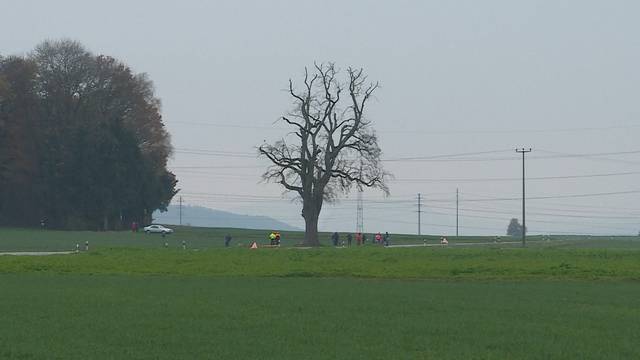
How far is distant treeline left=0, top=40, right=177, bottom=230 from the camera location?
110m

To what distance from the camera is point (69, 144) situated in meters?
110

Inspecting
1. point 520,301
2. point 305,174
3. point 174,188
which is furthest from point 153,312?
point 174,188

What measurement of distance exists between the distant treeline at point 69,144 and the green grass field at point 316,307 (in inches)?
2102

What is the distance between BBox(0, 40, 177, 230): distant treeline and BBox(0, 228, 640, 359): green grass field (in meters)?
53.4

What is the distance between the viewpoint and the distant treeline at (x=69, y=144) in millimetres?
110000

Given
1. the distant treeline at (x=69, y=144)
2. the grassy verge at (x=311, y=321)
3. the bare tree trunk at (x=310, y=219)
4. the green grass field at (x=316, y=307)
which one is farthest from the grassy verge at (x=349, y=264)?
the distant treeline at (x=69, y=144)

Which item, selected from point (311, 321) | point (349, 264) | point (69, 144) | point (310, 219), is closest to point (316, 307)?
point (311, 321)

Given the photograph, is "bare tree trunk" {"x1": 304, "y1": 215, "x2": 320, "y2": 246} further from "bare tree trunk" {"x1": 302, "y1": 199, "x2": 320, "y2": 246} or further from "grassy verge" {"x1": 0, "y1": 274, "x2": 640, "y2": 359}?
"grassy verge" {"x1": 0, "y1": 274, "x2": 640, "y2": 359}

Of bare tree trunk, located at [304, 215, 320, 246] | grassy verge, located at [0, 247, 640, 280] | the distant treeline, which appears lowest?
grassy verge, located at [0, 247, 640, 280]

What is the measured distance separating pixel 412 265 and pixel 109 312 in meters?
27.1

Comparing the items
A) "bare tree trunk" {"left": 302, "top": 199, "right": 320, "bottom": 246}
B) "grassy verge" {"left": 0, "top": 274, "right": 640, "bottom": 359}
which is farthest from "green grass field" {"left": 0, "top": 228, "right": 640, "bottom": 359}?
"bare tree trunk" {"left": 302, "top": 199, "right": 320, "bottom": 246}

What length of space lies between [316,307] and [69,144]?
85205 mm

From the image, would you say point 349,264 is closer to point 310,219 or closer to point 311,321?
point 311,321

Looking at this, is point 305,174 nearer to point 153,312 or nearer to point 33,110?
point 33,110
